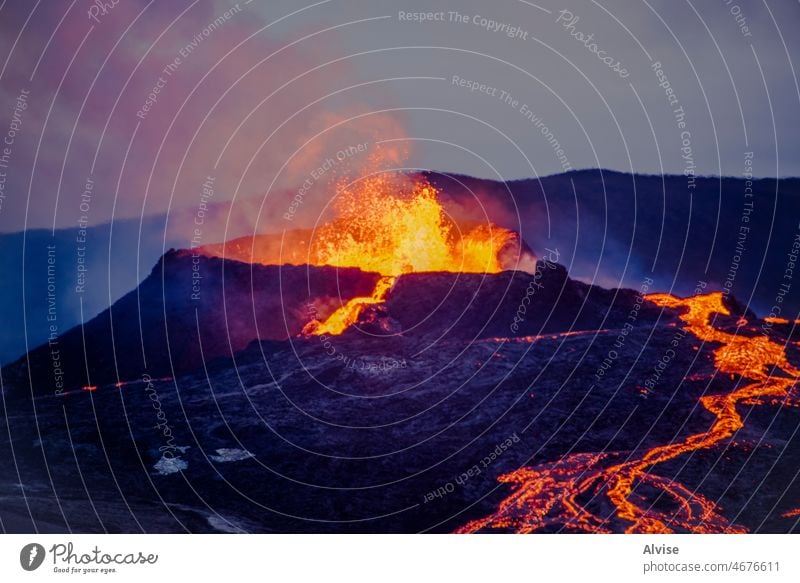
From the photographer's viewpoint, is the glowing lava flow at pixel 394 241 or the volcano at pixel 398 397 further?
the glowing lava flow at pixel 394 241

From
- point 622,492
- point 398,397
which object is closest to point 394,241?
point 398,397

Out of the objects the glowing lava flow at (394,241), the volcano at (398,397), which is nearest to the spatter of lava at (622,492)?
the volcano at (398,397)

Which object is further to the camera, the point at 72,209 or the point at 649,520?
the point at 72,209

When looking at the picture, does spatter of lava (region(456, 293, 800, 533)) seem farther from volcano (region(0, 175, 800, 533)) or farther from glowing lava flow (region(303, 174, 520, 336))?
glowing lava flow (region(303, 174, 520, 336))

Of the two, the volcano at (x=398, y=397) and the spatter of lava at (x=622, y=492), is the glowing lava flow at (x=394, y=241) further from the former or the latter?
the spatter of lava at (x=622, y=492)

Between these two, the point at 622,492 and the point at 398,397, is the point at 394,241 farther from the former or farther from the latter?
the point at 622,492
